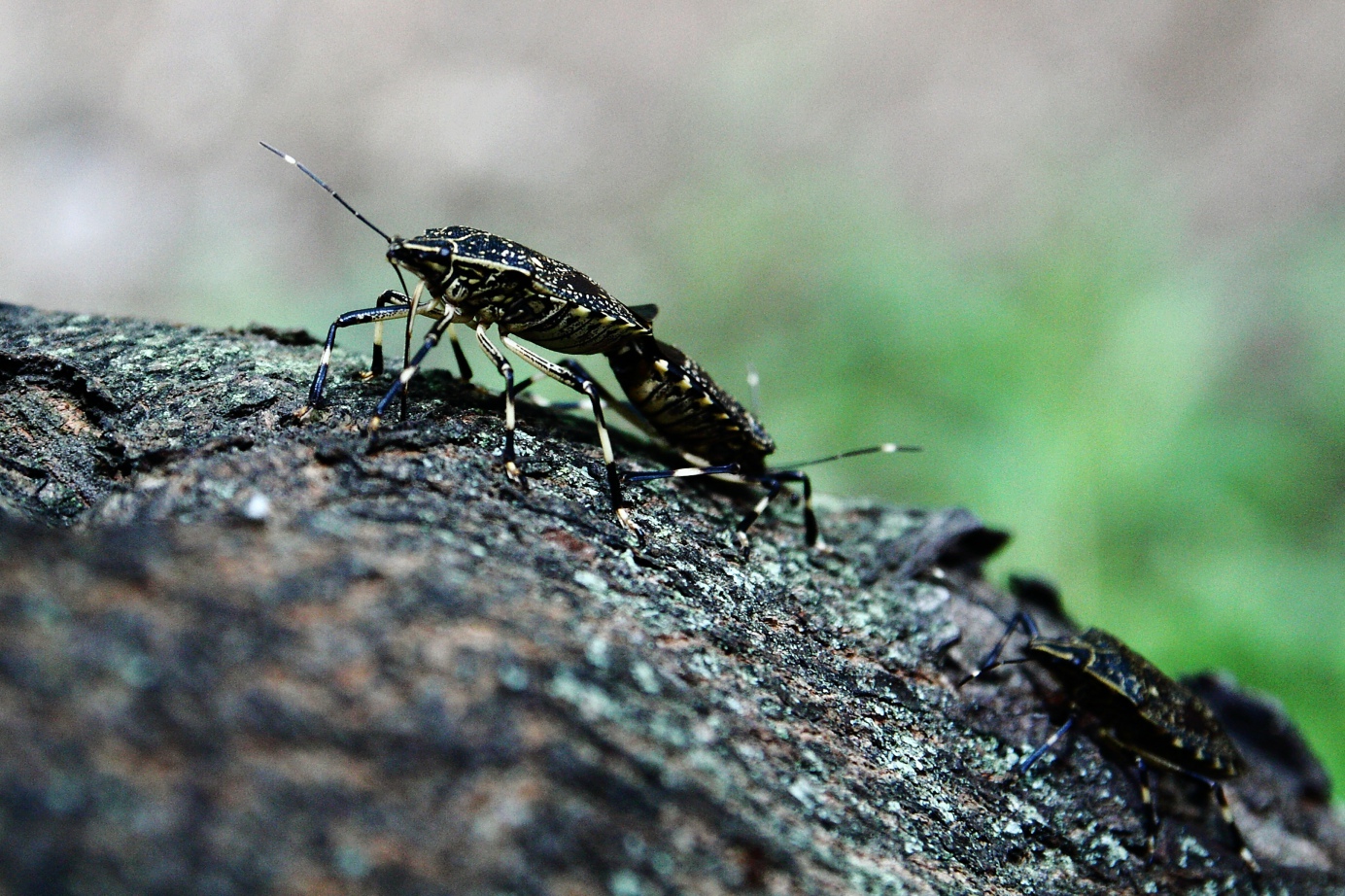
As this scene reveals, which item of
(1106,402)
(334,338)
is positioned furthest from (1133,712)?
(1106,402)

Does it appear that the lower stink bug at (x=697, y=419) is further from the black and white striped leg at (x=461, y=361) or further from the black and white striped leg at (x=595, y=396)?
the black and white striped leg at (x=461, y=361)

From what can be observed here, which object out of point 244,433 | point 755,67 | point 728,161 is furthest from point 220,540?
point 755,67

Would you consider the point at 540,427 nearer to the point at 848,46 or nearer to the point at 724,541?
the point at 724,541

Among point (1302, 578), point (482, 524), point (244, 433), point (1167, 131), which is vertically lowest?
point (482, 524)

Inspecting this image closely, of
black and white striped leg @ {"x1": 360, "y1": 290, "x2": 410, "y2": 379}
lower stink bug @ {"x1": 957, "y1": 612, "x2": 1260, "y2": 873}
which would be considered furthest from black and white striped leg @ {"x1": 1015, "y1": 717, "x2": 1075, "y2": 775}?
black and white striped leg @ {"x1": 360, "y1": 290, "x2": 410, "y2": 379}

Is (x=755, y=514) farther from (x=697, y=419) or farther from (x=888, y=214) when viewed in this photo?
(x=888, y=214)

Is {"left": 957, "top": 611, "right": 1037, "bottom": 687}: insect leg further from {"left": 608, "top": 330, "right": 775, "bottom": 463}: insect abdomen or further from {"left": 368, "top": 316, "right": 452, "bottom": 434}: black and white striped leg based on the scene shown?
{"left": 368, "top": 316, "right": 452, "bottom": 434}: black and white striped leg
